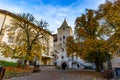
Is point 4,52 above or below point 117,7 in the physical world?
below

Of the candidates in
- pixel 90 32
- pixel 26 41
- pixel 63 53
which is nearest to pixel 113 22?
pixel 90 32

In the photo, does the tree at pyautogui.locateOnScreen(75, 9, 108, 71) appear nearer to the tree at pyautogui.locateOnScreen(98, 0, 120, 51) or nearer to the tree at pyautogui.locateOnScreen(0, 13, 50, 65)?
the tree at pyautogui.locateOnScreen(98, 0, 120, 51)

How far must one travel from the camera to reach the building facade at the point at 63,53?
177ft

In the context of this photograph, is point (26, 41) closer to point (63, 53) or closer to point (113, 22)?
point (113, 22)

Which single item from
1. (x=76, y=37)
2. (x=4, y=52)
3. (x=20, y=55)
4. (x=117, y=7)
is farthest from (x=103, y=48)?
(x=4, y=52)

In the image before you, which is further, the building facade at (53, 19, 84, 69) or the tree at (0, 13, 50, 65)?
the building facade at (53, 19, 84, 69)

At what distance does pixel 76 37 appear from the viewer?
29703 millimetres

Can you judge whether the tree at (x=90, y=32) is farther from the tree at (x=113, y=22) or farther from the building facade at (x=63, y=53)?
the building facade at (x=63, y=53)

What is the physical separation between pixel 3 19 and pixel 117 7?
25375 millimetres

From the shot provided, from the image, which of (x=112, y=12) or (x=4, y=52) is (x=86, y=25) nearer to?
(x=112, y=12)

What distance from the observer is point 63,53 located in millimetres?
59688

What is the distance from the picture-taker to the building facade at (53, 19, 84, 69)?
54.0 meters

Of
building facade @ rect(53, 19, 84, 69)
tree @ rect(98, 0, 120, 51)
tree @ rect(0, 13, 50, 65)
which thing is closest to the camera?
tree @ rect(98, 0, 120, 51)

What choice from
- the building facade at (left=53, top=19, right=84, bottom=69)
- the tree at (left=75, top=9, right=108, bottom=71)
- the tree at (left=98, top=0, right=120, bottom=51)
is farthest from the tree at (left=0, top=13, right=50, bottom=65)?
the building facade at (left=53, top=19, right=84, bottom=69)
